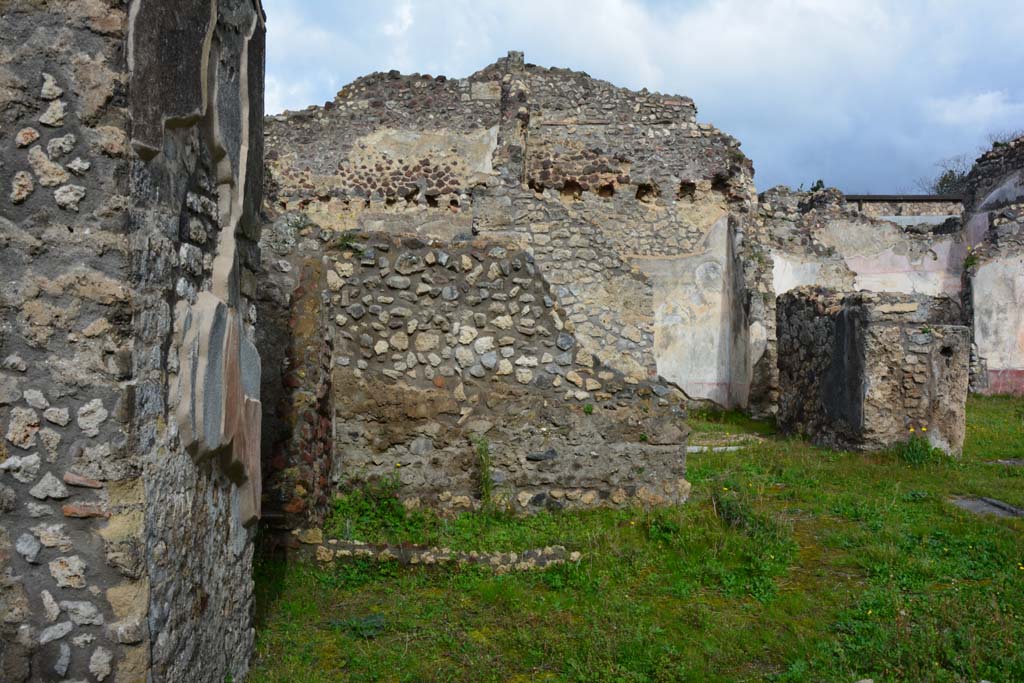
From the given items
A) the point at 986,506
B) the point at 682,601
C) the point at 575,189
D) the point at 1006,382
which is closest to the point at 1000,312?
the point at 1006,382

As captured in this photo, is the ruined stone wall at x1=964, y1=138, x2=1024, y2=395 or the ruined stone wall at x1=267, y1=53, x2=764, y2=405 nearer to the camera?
the ruined stone wall at x1=267, y1=53, x2=764, y2=405

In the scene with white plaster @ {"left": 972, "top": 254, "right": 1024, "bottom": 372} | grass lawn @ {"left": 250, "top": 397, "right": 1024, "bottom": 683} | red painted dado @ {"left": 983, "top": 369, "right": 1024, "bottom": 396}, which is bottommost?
grass lawn @ {"left": 250, "top": 397, "right": 1024, "bottom": 683}

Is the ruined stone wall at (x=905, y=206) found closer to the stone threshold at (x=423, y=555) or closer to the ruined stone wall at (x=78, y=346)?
the stone threshold at (x=423, y=555)

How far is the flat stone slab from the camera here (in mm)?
5422

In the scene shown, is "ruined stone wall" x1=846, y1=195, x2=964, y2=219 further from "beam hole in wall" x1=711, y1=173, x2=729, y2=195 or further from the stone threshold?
the stone threshold

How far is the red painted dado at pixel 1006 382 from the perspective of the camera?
13.9m

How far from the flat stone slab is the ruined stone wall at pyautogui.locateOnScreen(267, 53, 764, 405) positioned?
3608 mm

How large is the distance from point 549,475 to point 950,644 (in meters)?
2.72

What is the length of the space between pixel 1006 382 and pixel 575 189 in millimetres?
9515

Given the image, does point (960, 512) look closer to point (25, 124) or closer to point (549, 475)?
point (549, 475)

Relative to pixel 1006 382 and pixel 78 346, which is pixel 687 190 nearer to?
pixel 1006 382

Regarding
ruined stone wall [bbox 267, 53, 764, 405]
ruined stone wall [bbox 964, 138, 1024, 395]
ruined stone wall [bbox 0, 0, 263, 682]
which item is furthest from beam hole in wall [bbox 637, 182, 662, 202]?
ruined stone wall [bbox 0, 0, 263, 682]

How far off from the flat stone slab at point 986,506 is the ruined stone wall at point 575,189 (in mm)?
3608

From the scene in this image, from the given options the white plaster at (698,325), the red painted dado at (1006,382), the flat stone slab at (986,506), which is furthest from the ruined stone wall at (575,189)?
the red painted dado at (1006,382)
